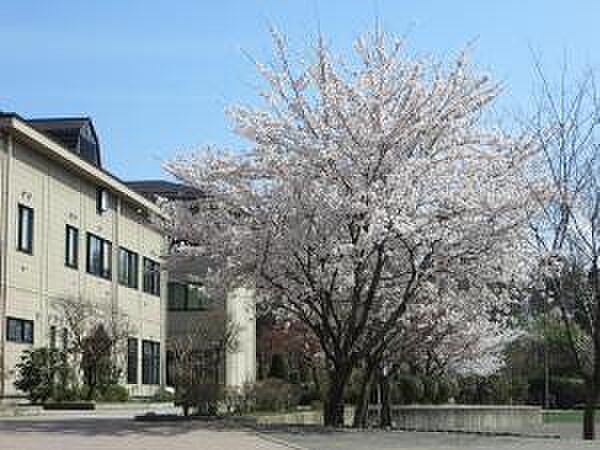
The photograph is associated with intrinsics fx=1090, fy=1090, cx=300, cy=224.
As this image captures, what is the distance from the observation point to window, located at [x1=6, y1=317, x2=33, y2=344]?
1410 inches

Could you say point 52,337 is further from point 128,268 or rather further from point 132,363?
point 128,268

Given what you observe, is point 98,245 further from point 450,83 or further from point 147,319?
point 450,83

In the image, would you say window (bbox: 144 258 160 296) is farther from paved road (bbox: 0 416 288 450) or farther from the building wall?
paved road (bbox: 0 416 288 450)

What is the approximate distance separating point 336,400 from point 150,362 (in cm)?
2848

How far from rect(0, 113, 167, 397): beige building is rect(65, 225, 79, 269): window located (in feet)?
0.13

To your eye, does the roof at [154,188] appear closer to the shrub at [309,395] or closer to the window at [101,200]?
the window at [101,200]

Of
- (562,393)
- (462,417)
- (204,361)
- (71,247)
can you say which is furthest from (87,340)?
(562,393)

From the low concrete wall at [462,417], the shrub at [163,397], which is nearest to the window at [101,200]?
the shrub at [163,397]

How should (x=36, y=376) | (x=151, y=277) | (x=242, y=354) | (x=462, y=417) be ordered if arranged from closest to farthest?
1. (x=36, y=376)
2. (x=462, y=417)
3. (x=151, y=277)
4. (x=242, y=354)

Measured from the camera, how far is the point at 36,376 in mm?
34875

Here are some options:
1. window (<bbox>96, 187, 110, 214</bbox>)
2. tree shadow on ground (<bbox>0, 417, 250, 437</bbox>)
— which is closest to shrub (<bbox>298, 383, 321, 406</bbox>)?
window (<bbox>96, 187, 110, 214</bbox>)

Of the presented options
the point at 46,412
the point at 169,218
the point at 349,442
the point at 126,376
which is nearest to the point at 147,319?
the point at 126,376

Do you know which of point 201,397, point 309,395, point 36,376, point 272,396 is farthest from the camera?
point 309,395

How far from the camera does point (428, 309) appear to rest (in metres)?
26.0
